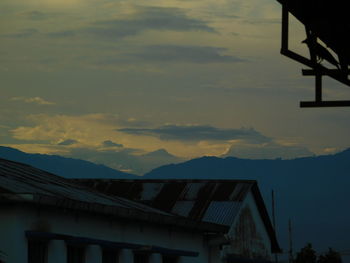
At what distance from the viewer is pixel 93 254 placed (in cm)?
2297

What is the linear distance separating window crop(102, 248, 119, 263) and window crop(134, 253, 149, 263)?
137 centimetres

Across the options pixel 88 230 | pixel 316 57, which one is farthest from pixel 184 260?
pixel 316 57

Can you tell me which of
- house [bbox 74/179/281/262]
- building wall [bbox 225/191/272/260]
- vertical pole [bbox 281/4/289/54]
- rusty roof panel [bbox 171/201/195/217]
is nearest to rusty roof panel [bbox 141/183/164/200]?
house [bbox 74/179/281/262]

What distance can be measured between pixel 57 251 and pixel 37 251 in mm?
743

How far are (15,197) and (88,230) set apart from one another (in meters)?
4.31

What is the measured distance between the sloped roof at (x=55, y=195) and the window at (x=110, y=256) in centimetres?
87

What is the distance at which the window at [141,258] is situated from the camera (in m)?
25.9

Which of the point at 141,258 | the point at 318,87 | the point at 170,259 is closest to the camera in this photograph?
Result: the point at 318,87

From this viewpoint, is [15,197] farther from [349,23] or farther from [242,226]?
[242,226]

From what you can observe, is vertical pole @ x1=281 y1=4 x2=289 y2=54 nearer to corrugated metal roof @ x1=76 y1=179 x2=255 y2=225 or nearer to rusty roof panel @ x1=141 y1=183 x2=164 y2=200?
corrugated metal roof @ x1=76 y1=179 x2=255 y2=225

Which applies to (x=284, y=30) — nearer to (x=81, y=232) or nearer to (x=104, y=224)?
(x=81, y=232)

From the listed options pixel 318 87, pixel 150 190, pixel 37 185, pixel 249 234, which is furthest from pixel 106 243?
pixel 249 234

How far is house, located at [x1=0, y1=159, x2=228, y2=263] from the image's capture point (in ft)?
63.0

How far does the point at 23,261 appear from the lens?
19188 millimetres
